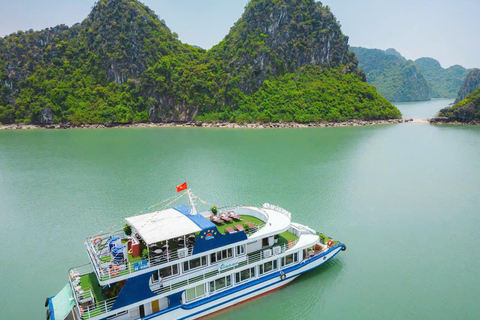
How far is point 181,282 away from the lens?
41.0ft

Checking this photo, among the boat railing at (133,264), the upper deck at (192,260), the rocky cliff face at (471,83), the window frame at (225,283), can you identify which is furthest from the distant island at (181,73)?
the boat railing at (133,264)

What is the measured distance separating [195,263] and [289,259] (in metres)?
4.72

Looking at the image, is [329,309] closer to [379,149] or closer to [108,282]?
[108,282]

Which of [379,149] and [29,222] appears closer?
[29,222]

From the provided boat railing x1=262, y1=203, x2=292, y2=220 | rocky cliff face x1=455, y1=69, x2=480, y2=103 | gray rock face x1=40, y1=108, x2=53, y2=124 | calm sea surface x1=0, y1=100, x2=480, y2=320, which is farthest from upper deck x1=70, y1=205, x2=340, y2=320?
rocky cliff face x1=455, y1=69, x2=480, y2=103

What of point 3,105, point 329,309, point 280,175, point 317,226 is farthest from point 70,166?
point 3,105

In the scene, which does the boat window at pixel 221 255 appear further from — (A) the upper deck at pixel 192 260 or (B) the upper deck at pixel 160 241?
(B) the upper deck at pixel 160 241

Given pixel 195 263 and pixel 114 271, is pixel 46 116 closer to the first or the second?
pixel 114 271

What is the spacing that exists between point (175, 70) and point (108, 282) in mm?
87805

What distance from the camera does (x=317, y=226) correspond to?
68.1ft

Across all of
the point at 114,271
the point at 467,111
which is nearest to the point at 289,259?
the point at 114,271

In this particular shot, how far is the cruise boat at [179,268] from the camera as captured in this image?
37.7 ft

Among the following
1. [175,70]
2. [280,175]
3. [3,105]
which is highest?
[175,70]

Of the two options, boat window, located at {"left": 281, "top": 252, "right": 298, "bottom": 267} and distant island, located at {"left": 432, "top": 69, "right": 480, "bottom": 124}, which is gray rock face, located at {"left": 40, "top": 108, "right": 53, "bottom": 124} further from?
A: distant island, located at {"left": 432, "top": 69, "right": 480, "bottom": 124}
